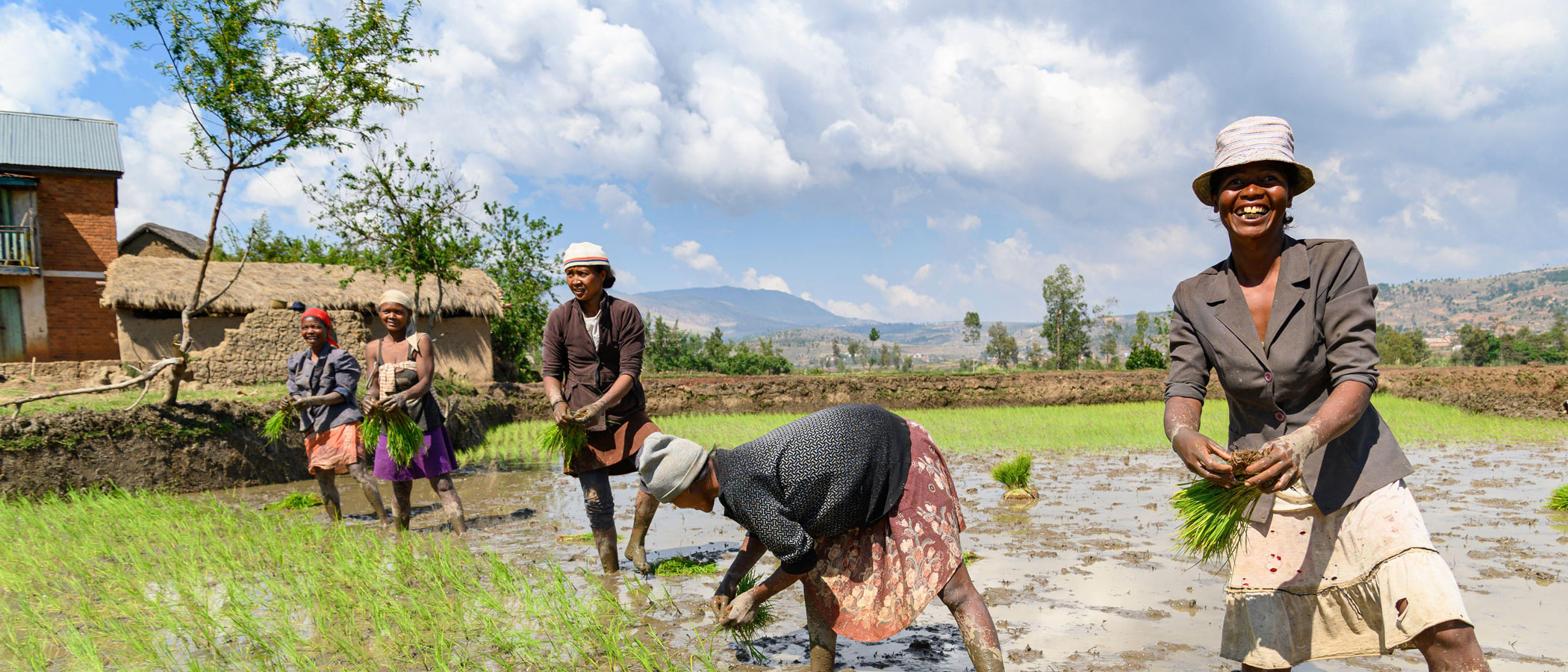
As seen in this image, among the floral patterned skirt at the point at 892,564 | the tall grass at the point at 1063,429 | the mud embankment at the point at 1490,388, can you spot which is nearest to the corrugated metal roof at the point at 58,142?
the tall grass at the point at 1063,429

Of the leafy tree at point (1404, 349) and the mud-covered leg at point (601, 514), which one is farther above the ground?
the mud-covered leg at point (601, 514)

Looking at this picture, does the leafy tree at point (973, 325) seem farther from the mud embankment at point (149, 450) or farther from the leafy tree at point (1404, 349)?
the mud embankment at point (149, 450)

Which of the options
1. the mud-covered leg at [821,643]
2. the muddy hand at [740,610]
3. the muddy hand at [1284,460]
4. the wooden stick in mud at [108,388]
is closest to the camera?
the muddy hand at [1284,460]

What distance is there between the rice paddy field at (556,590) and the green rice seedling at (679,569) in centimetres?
1

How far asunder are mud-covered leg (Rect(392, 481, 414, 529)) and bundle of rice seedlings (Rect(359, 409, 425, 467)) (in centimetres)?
23

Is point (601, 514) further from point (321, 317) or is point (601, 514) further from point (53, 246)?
point (53, 246)

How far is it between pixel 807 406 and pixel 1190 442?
15969 millimetres

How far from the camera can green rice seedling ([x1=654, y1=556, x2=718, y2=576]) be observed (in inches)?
171

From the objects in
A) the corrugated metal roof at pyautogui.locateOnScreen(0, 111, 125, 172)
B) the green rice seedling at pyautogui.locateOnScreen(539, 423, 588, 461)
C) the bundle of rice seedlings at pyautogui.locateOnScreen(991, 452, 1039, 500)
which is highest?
the corrugated metal roof at pyautogui.locateOnScreen(0, 111, 125, 172)

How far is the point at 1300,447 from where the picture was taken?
1.74 metres

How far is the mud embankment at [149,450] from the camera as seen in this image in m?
6.74

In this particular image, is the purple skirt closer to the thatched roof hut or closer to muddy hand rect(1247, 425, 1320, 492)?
muddy hand rect(1247, 425, 1320, 492)

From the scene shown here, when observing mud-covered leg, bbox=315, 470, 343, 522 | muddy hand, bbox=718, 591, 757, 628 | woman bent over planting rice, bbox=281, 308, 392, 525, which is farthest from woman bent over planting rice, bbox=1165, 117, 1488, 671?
mud-covered leg, bbox=315, 470, 343, 522

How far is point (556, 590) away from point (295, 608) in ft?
3.72
